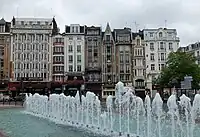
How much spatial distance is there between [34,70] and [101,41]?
19592 mm

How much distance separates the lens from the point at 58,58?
290 feet

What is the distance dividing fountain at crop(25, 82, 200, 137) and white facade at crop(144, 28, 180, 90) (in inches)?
2148

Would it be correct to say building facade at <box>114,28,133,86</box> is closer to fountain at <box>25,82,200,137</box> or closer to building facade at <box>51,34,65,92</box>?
building facade at <box>51,34,65,92</box>

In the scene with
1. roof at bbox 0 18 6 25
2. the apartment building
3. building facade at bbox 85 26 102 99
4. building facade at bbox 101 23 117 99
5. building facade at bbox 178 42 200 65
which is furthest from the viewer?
building facade at bbox 178 42 200 65

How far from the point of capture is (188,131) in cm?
1867

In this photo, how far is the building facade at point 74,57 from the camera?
287 feet

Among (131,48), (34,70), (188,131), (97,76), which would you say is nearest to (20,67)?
(34,70)

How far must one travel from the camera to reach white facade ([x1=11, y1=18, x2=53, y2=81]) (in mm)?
86750

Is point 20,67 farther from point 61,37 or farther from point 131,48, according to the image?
point 131,48

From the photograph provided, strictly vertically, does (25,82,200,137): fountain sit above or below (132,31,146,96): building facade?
below

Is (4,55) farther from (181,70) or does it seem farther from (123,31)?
(181,70)

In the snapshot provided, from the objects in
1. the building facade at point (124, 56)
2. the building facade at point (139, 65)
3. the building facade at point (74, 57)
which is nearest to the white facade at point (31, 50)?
the building facade at point (74, 57)

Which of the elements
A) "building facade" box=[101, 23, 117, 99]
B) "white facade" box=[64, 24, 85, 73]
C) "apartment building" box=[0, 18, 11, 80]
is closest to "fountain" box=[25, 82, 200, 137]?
"white facade" box=[64, 24, 85, 73]

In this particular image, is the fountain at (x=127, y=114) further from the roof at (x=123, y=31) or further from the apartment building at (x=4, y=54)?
the roof at (x=123, y=31)
